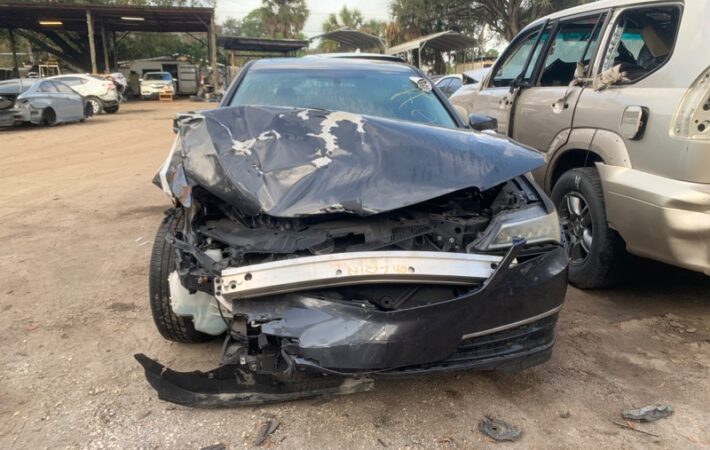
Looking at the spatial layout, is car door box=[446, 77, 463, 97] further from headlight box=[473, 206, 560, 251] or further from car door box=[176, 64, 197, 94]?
car door box=[176, 64, 197, 94]

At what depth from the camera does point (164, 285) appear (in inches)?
115

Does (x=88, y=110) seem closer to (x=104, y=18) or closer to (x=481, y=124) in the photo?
(x=104, y=18)

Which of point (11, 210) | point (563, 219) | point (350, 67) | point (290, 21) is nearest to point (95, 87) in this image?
point (11, 210)

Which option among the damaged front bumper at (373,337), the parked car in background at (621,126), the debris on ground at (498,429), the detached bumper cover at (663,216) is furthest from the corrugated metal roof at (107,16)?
the debris on ground at (498,429)

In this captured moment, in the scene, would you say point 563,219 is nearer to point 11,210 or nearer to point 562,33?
point 562,33

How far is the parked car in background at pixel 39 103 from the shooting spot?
14.2 metres

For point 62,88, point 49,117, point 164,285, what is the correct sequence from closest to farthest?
point 164,285, point 49,117, point 62,88

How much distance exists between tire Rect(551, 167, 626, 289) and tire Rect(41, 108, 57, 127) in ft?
50.0

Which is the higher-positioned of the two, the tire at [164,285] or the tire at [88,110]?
the tire at [164,285]

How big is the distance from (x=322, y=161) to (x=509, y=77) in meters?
3.69

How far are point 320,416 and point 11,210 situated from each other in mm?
5563

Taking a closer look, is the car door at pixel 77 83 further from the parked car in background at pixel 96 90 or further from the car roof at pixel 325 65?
the car roof at pixel 325 65

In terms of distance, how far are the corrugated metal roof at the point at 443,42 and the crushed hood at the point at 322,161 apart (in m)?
19.7

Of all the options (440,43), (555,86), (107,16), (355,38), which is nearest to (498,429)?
(555,86)
